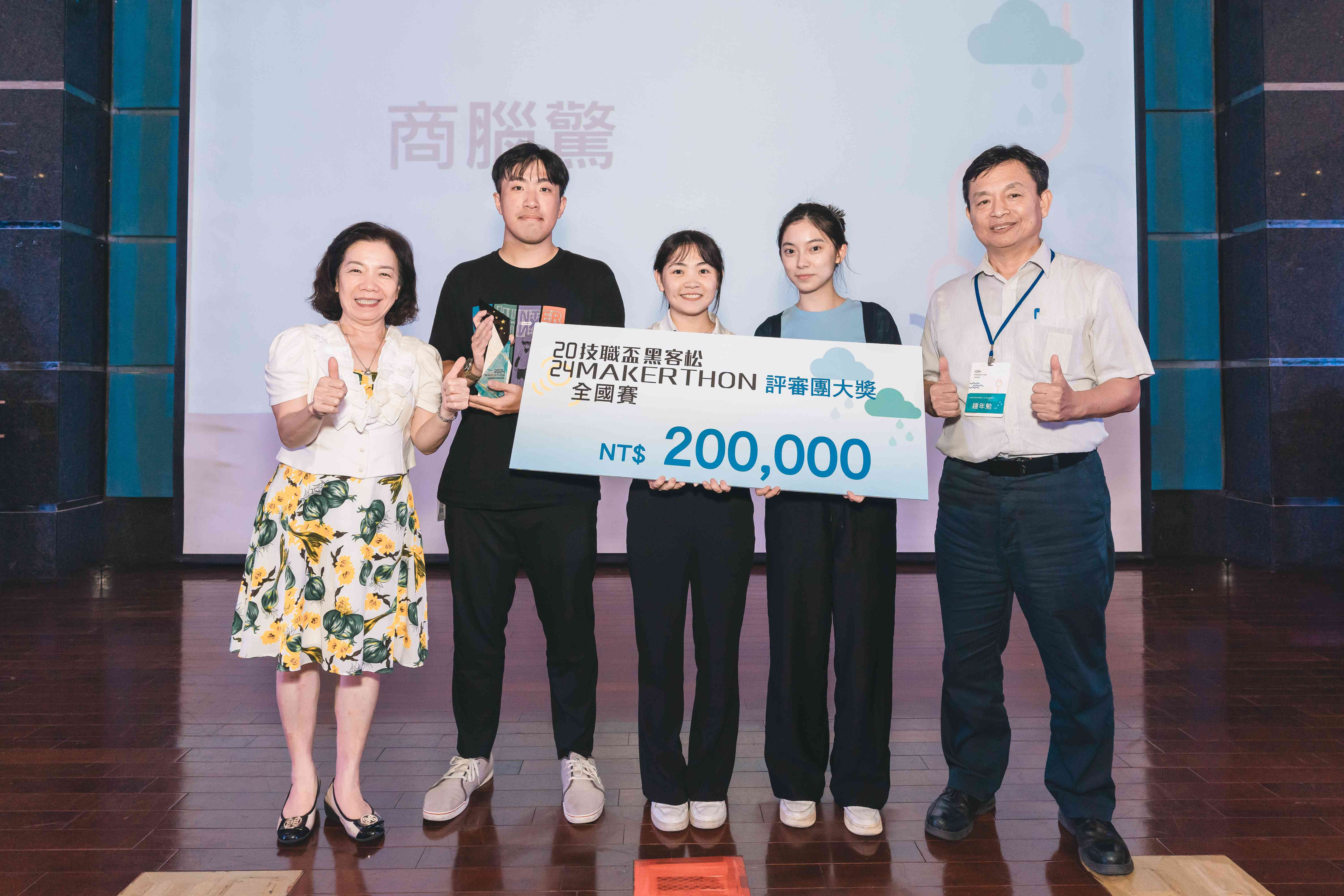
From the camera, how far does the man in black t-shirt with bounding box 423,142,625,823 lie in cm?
206

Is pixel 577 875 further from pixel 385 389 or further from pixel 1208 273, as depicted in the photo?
pixel 1208 273

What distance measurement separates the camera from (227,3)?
4.89 meters

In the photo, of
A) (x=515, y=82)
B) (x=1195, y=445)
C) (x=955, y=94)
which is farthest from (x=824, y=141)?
(x=1195, y=445)

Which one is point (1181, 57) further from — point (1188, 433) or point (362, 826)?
point (362, 826)

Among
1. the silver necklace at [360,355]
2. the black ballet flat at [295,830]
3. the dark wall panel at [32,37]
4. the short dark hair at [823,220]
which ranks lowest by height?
the black ballet flat at [295,830]

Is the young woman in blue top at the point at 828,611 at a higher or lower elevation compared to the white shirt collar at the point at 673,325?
lower

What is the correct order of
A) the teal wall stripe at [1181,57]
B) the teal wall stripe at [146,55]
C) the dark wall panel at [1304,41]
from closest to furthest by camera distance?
the dark wall panel at [1304,41]
the teal wall stripe at [146,55]
the teal wall stripe at [1181,57]

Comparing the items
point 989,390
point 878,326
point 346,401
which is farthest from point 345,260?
point 989,390

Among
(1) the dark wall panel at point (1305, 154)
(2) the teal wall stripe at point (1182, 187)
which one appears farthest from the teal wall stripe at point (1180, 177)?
(1) the dark wall panel at point (1305, 154)

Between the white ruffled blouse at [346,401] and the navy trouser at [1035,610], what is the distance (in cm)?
123

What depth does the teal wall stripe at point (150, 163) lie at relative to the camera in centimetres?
516

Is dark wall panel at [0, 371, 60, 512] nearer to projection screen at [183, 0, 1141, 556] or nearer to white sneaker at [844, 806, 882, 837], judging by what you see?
projection screen at [183, 0, 1141, 556]

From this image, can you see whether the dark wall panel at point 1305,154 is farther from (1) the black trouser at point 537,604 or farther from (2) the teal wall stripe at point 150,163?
(2) the teal wall stripe at point 150,163

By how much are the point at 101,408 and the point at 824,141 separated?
4628 millimetres
